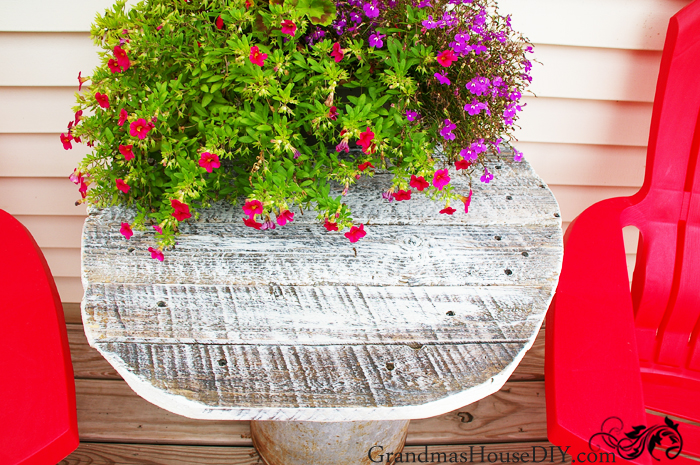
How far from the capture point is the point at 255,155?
965mm

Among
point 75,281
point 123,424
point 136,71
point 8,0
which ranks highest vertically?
point 8,0

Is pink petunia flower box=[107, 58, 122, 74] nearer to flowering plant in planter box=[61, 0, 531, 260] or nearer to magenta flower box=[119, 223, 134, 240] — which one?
flowering plant in planter box=[61, 0, 531, 260]

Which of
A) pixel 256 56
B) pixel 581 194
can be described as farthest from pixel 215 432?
pixel 581 194

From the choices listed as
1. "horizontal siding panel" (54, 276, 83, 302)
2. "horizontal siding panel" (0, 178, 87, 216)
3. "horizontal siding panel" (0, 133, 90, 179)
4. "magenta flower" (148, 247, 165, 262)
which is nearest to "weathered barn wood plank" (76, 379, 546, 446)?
"horizontal siding panel" (54, 276, 83, 302)

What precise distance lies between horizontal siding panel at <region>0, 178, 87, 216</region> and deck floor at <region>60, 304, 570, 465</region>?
688 millimetres

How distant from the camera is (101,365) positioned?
189cm

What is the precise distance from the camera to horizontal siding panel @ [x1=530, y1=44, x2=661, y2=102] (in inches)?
63.8

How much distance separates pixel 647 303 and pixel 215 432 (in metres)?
1.45

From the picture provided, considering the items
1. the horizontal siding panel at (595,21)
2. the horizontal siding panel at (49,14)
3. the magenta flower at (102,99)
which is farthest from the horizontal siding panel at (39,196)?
the horizontal siding panel at (595,21)

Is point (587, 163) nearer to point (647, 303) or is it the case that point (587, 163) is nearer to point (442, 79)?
point (647, 303)

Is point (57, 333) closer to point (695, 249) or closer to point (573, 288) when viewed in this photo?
point (573, 288)

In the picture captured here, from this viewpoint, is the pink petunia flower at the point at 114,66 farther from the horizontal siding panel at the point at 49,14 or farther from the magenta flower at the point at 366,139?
the horizontal siding panel at the point at 49,14

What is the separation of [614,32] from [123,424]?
218cm

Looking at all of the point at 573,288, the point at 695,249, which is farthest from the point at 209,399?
the point at 695,249
